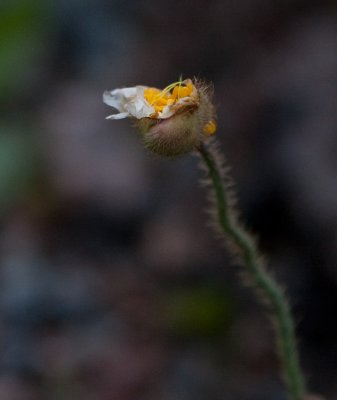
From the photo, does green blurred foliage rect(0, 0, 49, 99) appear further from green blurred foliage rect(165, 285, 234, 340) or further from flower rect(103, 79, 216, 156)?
flower rect(103, 79, 216, 156)

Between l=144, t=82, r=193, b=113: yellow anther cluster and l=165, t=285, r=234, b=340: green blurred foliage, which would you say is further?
l=165, t=285, r=234, b=340: green blurred foliage

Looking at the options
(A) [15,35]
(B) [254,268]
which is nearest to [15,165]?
(A) [15,35]

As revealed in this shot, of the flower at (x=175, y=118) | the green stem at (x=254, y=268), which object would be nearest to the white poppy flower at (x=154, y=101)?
the flower at (x=175, y=118)

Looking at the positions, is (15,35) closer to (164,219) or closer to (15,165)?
(15,165)

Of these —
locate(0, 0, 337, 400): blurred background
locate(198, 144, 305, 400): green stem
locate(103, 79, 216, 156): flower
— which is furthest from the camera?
locate(0, 0, 337, 400): blurred background

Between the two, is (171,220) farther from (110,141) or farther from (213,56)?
(213,56)

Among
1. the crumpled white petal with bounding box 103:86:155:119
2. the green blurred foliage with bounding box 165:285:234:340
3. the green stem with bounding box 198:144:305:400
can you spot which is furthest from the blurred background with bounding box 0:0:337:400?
the crumpled white petal with bounding box 103:86:155:119
